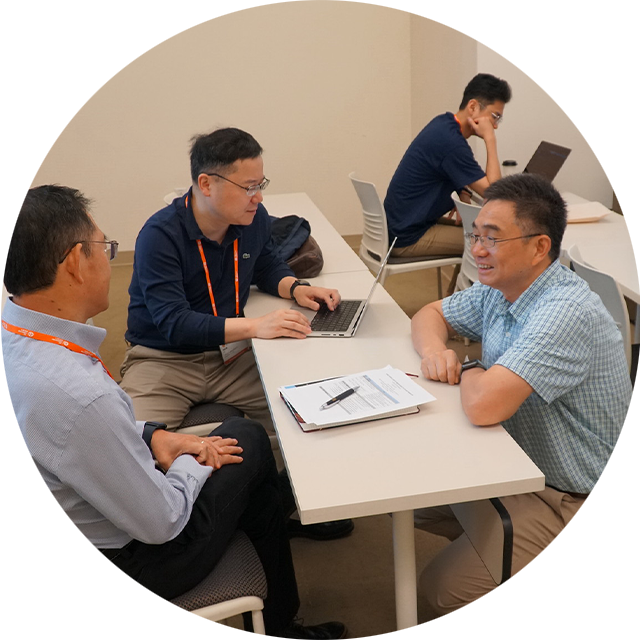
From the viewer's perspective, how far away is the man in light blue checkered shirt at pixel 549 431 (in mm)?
1669

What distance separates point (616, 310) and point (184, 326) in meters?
1.31

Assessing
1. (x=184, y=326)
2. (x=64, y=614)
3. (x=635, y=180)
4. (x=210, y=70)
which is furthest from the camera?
(x=210, y=70)

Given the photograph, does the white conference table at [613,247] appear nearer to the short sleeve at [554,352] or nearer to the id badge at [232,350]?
the short sleeve at [554,352]

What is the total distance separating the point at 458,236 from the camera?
3912 mm

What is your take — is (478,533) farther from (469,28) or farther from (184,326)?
(469,28)

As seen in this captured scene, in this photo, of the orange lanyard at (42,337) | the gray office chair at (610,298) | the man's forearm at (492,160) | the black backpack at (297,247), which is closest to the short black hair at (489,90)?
the man's forearm at (492,160)

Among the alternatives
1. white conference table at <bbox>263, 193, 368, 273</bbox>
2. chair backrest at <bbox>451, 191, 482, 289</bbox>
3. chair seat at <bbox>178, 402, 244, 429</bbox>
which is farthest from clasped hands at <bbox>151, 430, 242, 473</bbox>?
chair backrest at <bbox>451, 191, 482, 289</bbox>

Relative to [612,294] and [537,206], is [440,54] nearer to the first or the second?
[612,294]

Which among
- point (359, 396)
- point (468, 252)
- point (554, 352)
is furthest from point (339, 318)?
point (468, 252)

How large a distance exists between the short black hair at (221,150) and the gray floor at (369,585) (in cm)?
126

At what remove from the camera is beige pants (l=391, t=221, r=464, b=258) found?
3900mm

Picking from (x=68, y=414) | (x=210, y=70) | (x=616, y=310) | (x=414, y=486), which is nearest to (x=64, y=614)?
(x=68, y=414)

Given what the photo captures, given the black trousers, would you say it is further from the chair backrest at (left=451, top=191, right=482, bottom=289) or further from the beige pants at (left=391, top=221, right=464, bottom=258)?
the beige pants at (left=391, top=221, right=464, bottom=258)

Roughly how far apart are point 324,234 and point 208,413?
1274 mm
